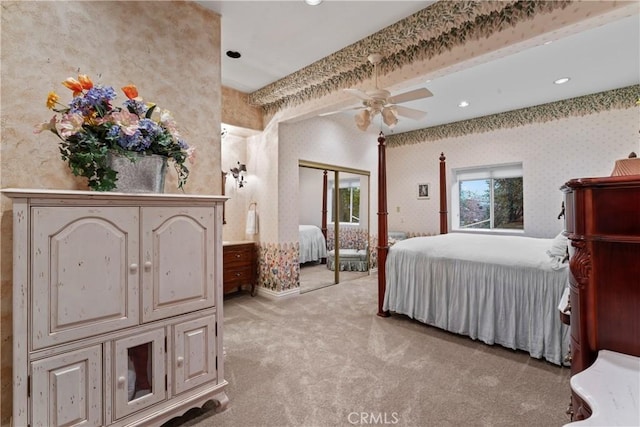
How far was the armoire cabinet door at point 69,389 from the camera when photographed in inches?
50.6

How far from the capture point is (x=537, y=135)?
4.63 meters

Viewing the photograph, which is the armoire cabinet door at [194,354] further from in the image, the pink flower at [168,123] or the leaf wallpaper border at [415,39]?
the leaf wallpaper border at [415,39]

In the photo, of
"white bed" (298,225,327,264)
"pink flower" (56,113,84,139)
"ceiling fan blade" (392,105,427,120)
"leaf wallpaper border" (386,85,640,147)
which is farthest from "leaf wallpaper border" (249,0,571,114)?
"leaf wallpaper border" (386,85,640,147)

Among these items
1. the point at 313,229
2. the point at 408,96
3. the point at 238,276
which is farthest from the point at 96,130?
the point at 313,229

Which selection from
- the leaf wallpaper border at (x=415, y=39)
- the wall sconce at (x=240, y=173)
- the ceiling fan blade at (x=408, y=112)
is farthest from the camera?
the wall sconce at (x=240, y=173)

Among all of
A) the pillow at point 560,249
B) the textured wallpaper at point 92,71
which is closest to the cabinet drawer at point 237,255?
the textured wallpaper at point 92,71

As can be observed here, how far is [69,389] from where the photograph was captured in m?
1.35

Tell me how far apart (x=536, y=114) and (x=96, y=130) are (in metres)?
5.57

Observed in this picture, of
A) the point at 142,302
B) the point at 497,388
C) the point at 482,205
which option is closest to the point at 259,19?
the point at 142,302

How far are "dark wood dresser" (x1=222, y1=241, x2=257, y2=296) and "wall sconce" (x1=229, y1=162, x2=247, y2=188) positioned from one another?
0.95 m

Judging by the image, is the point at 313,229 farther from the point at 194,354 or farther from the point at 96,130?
the point at 96,130

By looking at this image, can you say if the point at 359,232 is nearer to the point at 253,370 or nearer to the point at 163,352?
the point at 253,370

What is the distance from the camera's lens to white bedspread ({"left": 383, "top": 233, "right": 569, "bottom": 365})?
2.36 meters

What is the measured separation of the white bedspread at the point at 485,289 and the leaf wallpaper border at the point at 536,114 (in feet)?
8.06
